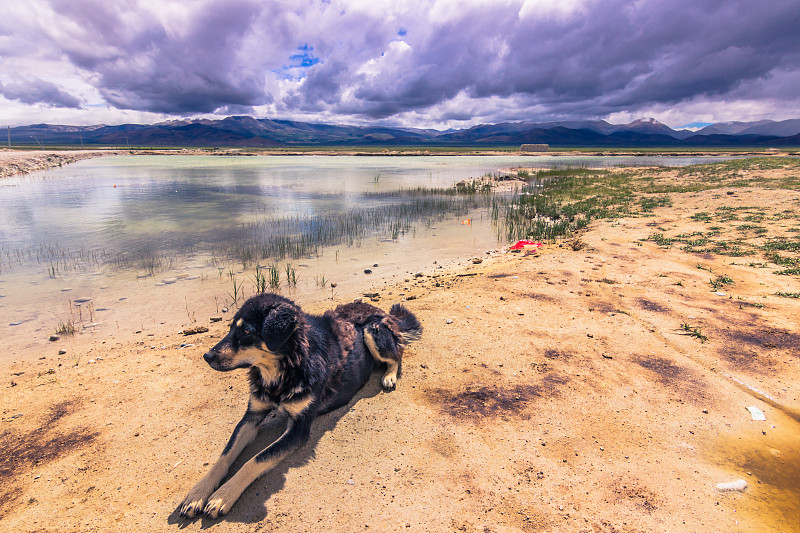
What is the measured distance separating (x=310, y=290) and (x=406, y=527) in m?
8.03

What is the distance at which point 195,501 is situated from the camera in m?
3.64

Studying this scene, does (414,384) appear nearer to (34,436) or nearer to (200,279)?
(34,436)

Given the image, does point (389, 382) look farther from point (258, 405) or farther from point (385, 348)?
point (258, 405)

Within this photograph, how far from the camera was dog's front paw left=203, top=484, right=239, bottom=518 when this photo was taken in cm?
354

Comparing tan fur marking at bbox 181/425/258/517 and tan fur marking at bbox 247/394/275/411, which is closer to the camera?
tan fur marking at bbox 181/425/258/517

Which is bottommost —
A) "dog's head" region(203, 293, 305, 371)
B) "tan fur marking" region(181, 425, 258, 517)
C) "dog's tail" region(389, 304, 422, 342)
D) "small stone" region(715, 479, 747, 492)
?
"small stone" region(715, 479, 747, 492)

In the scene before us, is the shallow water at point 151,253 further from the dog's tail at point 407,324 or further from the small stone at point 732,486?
the small stone at point 732,486

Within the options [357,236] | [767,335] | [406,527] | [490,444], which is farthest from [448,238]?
[406,527]

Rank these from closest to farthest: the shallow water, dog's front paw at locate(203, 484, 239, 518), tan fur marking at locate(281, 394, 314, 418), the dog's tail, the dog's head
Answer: dog's front paw at locate(203, 484, 239, 518)
the dog's head
tan fur marking at locate(281, 394, 314, 418)
the dog's tail
the shallow water

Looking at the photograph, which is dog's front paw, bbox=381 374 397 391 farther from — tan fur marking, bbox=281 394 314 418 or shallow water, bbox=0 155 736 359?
shallow water, bbox=0 155 736 359

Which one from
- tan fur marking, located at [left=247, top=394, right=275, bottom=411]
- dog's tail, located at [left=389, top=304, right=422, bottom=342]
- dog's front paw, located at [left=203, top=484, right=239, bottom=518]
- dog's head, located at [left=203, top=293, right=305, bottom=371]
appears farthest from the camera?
dog's tail, located at [left=389, top=304, right=422, bottom=342]

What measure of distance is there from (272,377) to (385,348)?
1886mm

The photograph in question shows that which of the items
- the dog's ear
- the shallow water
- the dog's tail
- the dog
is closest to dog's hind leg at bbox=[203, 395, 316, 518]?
the dog

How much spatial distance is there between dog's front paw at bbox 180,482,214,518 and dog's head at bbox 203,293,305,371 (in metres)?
1.20
